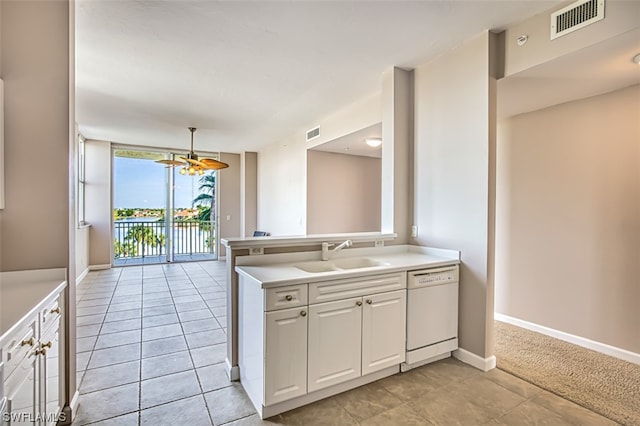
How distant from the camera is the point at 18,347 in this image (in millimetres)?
1255

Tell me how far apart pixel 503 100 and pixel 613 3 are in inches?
45.3

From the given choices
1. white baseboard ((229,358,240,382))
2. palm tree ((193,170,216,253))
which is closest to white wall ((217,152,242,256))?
palm tree ((193,170,216,253))

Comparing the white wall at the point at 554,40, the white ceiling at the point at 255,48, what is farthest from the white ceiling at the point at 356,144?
the white wall at the point at 554,40

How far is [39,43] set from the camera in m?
1.87

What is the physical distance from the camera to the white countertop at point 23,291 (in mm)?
1290

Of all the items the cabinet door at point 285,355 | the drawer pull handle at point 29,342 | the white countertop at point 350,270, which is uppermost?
the white countertop at point 350,270

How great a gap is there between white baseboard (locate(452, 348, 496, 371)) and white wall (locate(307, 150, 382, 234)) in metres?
3.32

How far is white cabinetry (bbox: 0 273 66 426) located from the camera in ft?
3.88

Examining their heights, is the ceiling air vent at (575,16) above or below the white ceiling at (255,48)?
below

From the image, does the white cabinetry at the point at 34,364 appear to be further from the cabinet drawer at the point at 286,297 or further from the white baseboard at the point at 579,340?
the white baseboard at the point at 579,340

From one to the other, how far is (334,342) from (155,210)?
21.7 feet

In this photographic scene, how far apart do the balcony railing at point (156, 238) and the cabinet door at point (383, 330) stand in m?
6.54

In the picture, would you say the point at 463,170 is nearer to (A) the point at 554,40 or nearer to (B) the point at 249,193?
(A) the point at 554,40

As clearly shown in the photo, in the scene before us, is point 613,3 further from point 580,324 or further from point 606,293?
point 580,324
